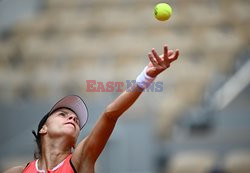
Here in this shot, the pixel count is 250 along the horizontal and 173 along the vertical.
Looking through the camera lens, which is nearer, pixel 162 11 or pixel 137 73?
pixel 162 11

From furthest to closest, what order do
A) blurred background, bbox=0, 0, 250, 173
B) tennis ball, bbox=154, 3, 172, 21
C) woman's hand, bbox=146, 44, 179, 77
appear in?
1. blurred background, bbox=0, 0, 250, 173
2. tennis ball, bbox=154, 3, 172, 21
3. woman's hand, bbox=146, 44, 179, 77

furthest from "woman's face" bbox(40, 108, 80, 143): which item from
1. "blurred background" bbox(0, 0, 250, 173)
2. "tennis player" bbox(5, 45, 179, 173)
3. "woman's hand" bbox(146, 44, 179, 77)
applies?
"blurred background" bbox(0, 0, 250, 173)

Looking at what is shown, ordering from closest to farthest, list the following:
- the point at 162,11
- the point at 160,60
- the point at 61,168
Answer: the point at 160,60
the point at 61,168
the point at 162,11

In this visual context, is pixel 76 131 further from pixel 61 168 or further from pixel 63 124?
pixel 61 168

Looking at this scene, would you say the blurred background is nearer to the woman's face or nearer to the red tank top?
the woman's face

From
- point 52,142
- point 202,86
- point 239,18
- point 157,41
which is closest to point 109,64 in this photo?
point 157,41

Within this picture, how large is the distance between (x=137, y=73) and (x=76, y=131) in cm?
459

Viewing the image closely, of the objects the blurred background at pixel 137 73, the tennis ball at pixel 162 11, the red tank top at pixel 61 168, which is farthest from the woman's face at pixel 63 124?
the blurred background at pixel 137 73

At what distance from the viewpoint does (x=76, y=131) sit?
3.77 metres

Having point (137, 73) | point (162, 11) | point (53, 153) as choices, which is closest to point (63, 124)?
point (53, 153)

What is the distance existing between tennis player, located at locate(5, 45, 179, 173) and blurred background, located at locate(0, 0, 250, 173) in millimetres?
3597

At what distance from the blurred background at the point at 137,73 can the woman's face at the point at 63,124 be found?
142 inches

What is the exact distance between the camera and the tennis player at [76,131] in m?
3.30

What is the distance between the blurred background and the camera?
756 cm
